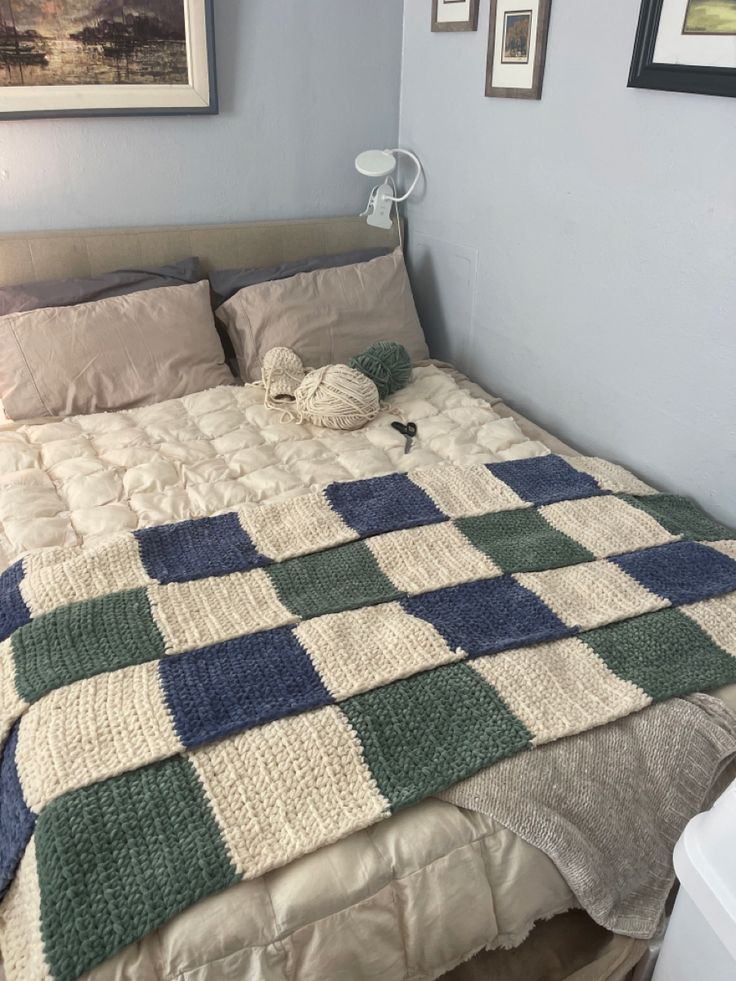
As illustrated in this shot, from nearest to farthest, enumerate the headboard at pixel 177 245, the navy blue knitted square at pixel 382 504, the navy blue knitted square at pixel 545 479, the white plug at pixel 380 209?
the navy blue knitted square at pixel 382 504, the navy blue knitted square at pixel 545 479, the headboard at pixel 177 245, the white plug at pixel 380 209

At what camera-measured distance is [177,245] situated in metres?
2.42

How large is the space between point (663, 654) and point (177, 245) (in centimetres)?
183

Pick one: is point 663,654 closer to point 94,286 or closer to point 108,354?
point 108,354

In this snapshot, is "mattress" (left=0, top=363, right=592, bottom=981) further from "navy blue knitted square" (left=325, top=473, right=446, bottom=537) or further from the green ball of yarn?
the green ball of yarn

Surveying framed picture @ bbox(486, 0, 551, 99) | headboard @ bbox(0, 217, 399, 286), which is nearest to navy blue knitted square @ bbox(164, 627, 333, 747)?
headboard @ bbox(0, 217, 399, 286)

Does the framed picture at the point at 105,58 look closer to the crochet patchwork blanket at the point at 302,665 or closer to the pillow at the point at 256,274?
the pillow at the point at 256,274

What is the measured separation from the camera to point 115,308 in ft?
7.13

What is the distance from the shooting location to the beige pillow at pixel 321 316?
231 centimetres

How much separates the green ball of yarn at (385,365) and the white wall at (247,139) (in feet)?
2.36

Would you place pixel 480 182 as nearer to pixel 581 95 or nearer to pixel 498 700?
pixel 581 95

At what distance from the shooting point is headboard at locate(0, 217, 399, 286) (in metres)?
2.25

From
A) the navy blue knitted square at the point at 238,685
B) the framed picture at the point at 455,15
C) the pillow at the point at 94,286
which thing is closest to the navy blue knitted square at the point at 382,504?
the navy blue knitted square at the point at 238,685

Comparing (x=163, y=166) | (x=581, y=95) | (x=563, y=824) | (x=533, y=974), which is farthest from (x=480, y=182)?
(x=533, y=974)

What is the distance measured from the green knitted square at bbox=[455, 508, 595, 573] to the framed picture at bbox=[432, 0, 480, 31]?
1.42 metres
